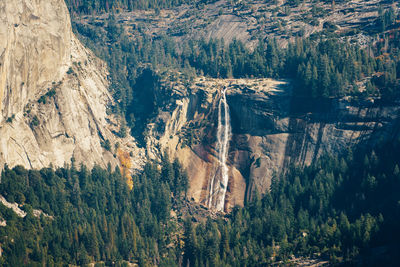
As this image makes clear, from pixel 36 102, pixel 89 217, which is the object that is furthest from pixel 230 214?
pixel 36 102

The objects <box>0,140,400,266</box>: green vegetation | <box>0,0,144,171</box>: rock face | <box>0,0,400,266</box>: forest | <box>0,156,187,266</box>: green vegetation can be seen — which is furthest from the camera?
<box>0,0,144,171</box>: rock face

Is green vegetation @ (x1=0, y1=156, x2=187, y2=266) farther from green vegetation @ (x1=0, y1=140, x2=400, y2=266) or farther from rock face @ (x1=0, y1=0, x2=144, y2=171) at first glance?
rock face @ (x1=0, y1=0, x2=144, y2=171)

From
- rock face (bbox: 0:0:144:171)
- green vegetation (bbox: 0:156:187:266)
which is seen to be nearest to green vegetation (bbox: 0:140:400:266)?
green vegetation (bbox: 0:156:187:266)

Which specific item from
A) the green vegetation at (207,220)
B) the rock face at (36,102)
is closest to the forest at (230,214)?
the green vegetation at (207,220)

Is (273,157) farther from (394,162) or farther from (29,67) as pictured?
(29,67)

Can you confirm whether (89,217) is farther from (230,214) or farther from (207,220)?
(230,214)

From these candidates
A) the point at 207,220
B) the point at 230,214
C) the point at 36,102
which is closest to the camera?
the point at 207,220

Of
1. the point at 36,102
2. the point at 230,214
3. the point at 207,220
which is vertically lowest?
the point at 230,214

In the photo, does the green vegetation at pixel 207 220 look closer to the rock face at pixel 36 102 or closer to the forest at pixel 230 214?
the forest at pixel 230 214

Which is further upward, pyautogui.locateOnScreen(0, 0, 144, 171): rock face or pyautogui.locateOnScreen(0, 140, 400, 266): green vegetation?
pyautogui.locateOnScreen(0, 0, 144, 171): rock face
